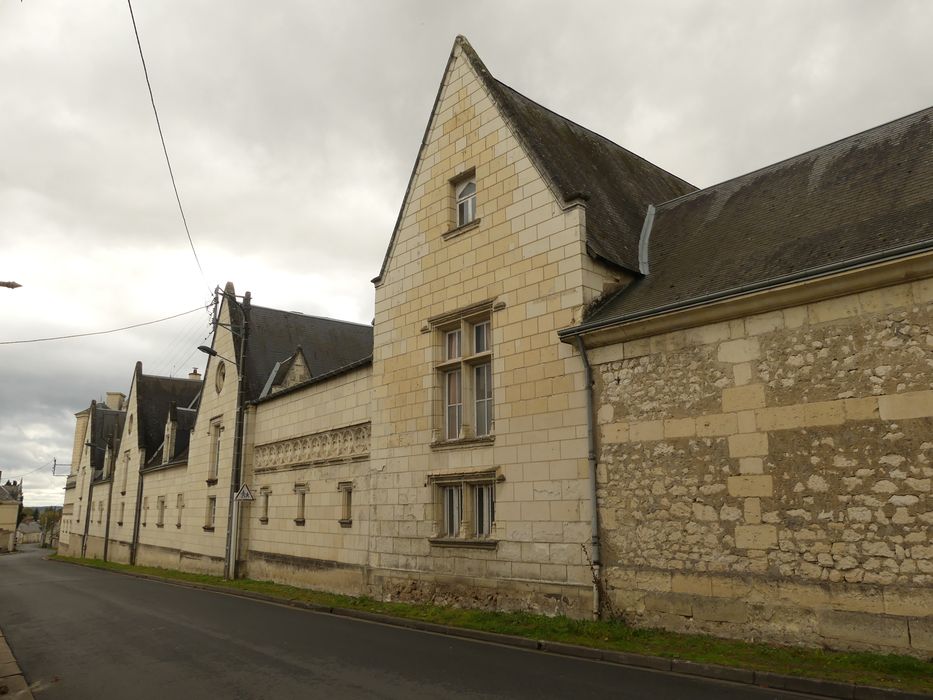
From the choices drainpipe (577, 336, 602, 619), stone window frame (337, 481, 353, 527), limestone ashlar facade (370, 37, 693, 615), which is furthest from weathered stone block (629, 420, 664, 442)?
stone window frame (337, 481, 353, 527)

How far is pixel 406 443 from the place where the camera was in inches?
559

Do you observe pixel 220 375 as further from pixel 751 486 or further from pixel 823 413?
pixel 823 413

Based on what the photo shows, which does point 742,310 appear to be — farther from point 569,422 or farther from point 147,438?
point 147,438

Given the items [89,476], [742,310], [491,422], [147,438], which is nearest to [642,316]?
[742,310]

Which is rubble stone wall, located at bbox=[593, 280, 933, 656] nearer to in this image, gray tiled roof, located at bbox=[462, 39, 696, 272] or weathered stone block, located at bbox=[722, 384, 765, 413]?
weathered stone block, located at bbox=[722, 384, 765, 413]

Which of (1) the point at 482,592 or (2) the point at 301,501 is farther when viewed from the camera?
(2) the point at 301,501

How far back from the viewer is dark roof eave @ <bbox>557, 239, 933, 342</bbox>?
7.71m

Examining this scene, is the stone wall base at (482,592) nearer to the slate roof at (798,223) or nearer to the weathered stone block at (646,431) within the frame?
the weathered stone block at (646,431)

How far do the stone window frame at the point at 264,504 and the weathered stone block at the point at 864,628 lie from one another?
15.9 metres

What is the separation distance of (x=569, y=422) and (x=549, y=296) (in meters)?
2.19

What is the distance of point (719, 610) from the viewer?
8836mm

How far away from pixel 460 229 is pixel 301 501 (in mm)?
8920

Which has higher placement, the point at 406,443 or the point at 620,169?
the point at 620,169

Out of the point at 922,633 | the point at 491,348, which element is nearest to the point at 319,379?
the point at 491,348
